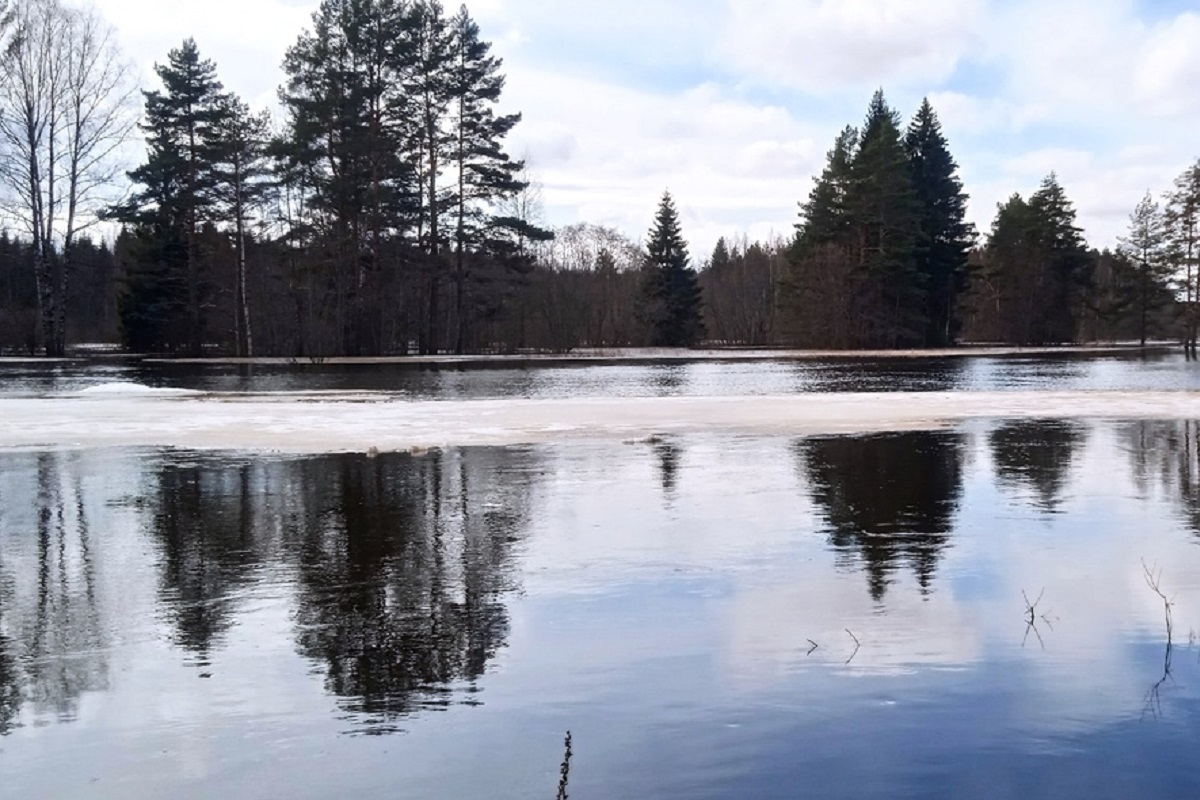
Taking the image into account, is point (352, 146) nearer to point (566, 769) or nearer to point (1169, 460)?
point (1169, 460)

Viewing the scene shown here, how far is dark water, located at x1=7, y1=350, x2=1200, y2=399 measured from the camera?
30.6 meters

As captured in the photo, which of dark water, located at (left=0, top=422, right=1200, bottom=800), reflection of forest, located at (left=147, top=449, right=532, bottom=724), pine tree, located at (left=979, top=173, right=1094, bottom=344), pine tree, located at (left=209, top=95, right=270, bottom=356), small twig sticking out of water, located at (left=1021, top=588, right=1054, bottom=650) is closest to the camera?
dark water, located at (left=0, top=422, right=1200, bottom=800)

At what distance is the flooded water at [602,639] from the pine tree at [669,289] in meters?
70.6

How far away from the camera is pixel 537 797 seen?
14.6ft

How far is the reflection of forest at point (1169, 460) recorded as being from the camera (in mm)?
11281

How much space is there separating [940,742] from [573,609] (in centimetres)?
286

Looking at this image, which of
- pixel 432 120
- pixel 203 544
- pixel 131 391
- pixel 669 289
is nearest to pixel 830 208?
pixel 669 289

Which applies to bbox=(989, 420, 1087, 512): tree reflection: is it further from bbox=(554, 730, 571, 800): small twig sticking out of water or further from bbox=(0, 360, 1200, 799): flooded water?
bbox=(554, 730, 571, 800): small twig sticking out of water

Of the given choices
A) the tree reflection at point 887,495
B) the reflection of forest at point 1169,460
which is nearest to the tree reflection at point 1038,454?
the tree reflection at point 887,495

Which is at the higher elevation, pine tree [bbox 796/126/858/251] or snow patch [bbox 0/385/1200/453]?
pine tree [bbox 796/126/858/251]

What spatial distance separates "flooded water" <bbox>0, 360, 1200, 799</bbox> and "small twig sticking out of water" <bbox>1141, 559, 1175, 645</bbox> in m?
0.04

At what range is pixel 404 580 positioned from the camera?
797 cm

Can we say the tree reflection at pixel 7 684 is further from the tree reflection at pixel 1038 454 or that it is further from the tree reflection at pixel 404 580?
the tree reflection at pixel 1038 454

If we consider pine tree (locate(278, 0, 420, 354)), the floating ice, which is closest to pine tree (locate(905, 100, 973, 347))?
pine tree (locate(278, 0, 420, 354))
